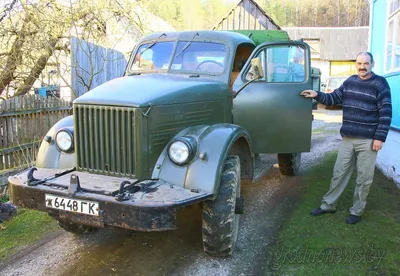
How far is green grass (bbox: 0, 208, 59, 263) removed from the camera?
4078 mm

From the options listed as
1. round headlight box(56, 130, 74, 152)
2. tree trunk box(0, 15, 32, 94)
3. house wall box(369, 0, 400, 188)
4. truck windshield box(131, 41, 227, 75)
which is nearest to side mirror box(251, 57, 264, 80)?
truck windshield box(131, 41, 227, 75)

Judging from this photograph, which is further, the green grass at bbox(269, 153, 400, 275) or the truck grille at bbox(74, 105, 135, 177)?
the green grass at bbox(269, 153, 400, 275)

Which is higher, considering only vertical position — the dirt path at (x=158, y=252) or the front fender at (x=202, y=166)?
the front fender at (x=202, y=166)

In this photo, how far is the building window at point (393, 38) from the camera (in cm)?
675

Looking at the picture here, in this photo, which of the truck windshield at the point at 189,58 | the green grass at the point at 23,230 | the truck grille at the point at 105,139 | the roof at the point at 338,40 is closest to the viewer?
the truck grille at the point at 105,139

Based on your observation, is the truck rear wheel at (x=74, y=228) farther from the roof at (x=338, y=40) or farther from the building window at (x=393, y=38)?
the roof at (x=338, y=40)

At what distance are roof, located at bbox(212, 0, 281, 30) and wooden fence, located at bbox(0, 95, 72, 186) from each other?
450 inches

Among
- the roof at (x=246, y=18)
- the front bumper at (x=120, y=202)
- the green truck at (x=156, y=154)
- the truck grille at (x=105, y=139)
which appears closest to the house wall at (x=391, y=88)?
the green truck at (x=156, y=154)

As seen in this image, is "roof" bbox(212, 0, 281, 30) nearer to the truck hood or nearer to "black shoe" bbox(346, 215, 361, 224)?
the truck hood

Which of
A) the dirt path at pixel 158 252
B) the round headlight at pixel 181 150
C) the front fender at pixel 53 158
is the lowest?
the dirt path at pixel 158 252

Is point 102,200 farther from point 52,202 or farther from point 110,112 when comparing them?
point 110,112

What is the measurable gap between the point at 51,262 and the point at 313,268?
2.51m

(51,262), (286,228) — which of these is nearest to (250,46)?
(286,228)

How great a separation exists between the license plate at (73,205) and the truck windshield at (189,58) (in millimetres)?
2188
